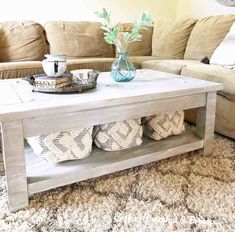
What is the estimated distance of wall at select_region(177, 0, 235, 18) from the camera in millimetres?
2812

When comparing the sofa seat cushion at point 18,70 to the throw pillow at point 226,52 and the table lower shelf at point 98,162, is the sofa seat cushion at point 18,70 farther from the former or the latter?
the throw pillow at point 226,52

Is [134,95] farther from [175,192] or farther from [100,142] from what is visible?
[175,192]

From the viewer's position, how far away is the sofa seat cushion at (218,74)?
1655mm

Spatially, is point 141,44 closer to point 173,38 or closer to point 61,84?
point 173,38

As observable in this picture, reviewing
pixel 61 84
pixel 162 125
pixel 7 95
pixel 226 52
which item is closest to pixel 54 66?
pixel 61 84

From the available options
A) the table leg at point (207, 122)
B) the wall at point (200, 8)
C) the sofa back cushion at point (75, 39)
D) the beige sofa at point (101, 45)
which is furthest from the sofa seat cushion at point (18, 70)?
the wall at point (200, 8)

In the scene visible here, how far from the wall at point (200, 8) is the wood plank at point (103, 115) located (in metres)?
1.79

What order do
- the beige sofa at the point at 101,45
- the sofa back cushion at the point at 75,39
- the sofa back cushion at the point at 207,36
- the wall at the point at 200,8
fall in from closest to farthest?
the beige sofa at the point at 101,45
the sofa back cushion at the point at 207,36
the sofa back cushion at the point at 75,39
the wall at the point at 200,8

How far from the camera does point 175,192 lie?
3.91ft

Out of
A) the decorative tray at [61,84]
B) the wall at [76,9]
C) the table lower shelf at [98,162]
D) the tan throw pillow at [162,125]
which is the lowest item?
the table lower shelf at [98,162]

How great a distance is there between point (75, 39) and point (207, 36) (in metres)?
1.13

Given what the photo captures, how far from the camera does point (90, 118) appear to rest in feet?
3.70

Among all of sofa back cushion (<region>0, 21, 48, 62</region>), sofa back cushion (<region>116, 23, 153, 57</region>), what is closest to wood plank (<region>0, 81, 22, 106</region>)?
sofa back cushion (<region>0, 21, 48, 62</region>)

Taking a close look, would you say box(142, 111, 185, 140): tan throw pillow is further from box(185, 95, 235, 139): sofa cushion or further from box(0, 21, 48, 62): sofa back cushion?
box(0, 21, 48, 62): sofa back cushion
